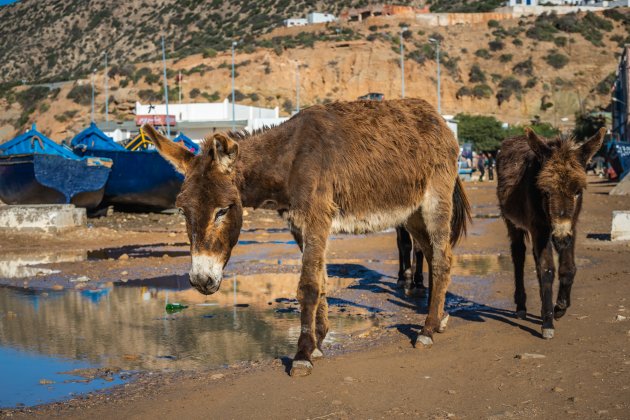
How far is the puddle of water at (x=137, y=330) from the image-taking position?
23.6 feet

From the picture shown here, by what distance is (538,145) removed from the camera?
7.41 m

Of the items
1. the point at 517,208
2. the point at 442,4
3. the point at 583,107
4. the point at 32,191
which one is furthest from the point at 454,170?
the point at 442,4

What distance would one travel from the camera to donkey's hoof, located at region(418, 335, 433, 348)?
24.0ft

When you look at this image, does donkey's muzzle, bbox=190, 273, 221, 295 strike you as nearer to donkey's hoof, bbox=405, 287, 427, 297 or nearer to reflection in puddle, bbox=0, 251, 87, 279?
donkey's hoof, bbox=405, 287, 427, 297

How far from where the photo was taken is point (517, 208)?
27.3 feet

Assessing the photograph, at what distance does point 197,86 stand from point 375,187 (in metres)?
88.4

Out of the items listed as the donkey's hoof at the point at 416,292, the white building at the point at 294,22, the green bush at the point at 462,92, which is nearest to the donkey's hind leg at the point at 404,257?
the donkey's hoof at the point at 416,292

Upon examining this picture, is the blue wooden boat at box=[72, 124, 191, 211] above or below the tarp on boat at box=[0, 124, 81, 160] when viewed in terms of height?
below

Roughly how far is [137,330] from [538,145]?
4412 mm

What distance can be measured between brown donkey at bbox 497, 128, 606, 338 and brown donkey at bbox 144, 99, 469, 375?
0.72 m

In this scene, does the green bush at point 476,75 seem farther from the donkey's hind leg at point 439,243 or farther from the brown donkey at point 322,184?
the donkey's hind leg at point 439,243

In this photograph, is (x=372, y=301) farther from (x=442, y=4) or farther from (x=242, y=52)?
(x=442, y=4)

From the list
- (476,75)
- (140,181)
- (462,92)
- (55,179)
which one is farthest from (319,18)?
(55,179)

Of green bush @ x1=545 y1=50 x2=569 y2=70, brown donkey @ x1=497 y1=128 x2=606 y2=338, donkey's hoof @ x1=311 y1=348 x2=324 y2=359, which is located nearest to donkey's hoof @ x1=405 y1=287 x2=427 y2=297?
brown donkey @ x1=497 y1=128 x2=606 y2=338
